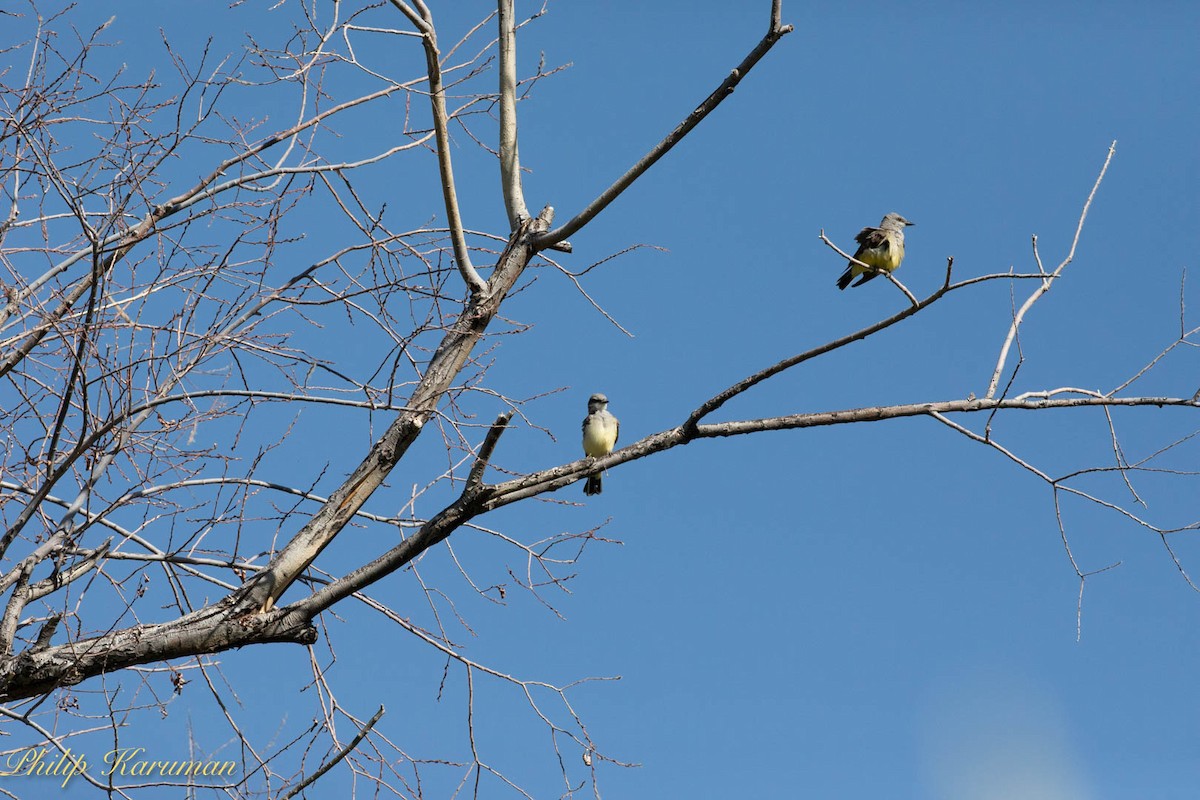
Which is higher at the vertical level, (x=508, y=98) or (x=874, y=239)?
(x=874, y=239)

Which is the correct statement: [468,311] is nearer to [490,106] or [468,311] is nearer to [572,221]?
[572,221]

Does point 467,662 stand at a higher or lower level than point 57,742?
higher

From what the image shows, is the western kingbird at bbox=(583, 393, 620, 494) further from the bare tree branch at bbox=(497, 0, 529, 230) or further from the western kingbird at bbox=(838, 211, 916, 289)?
Answer: the bare tree branch at bbox=(497, 0, 529, 230)

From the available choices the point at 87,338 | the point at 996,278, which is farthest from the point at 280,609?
the point at 996,278

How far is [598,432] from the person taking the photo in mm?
9758

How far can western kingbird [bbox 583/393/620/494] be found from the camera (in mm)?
9750

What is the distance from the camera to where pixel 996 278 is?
13.6 feet

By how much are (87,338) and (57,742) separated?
70.3 inches

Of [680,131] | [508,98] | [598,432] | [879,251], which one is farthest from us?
[598,432]

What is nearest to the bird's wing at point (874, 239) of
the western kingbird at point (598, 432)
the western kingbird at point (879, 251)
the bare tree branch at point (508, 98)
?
the western kingbird at point (879, 251)

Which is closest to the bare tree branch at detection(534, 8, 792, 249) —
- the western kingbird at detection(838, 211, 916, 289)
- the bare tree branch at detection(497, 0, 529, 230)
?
the bare tree branch at detection(497, 0, 529, 230)

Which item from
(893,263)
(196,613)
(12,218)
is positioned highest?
(893,263)

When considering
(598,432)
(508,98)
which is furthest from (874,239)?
(508,98)

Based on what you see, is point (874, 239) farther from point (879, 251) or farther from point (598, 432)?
point (598, 432)
